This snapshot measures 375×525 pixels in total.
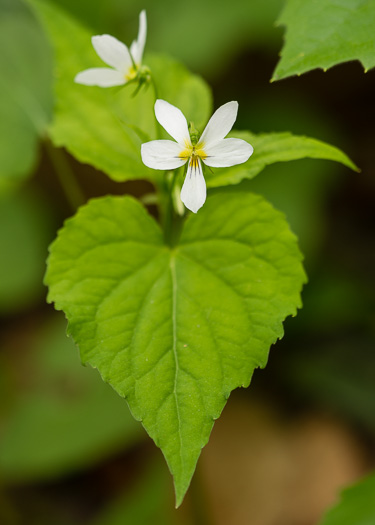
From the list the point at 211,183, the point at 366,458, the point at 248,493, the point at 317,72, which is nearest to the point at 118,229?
the point at 211,183

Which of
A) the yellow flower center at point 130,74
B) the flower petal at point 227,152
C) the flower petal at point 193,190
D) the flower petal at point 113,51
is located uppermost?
the flower petal at point 113,51

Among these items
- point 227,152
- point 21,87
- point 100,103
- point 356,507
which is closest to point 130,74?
point 100,103

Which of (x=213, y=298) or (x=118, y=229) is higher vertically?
(x=118, y=229)

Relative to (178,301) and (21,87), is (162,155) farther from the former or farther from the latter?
(21,87)

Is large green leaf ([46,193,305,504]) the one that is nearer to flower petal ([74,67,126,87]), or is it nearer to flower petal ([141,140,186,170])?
flower petal ([141,140,186,170])

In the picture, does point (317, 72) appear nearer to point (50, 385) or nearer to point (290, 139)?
point (50, 385)

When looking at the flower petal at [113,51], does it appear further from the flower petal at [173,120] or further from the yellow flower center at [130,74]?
the flower petal at [173,120]

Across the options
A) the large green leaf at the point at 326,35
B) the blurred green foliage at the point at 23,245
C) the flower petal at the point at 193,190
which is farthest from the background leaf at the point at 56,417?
the large green leaf at the point at 326,35
